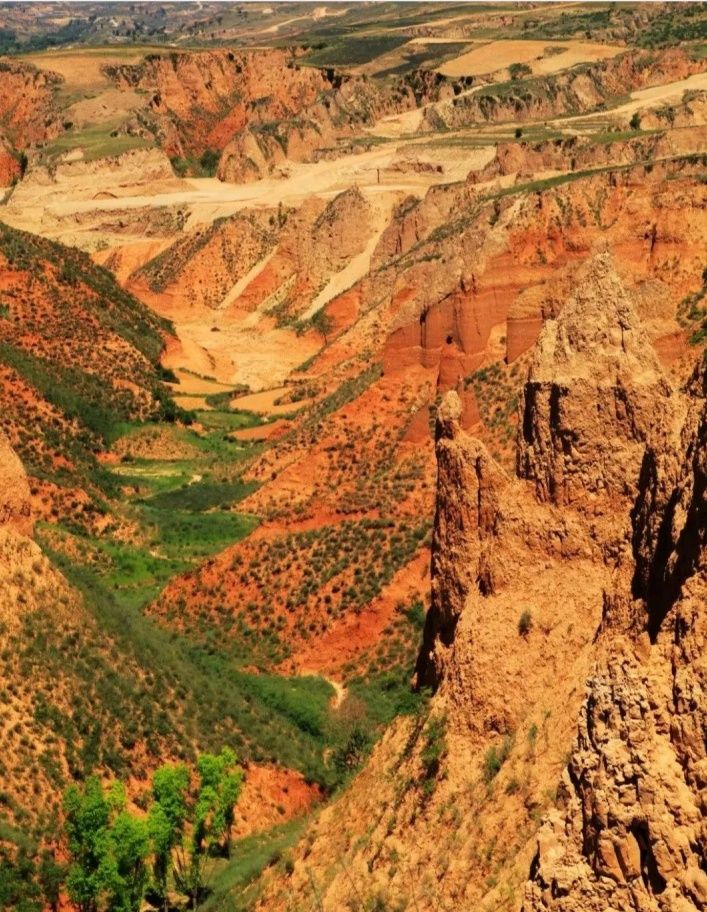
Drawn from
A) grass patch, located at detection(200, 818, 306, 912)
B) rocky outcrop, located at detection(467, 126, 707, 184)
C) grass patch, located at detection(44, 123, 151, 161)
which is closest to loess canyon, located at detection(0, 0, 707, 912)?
grass patch, located at detection(200, 818, 306, 912)

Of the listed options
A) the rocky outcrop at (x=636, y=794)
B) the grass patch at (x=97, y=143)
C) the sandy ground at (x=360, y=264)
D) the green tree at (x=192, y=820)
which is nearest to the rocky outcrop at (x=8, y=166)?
the grass patch at (x=97, y=143)

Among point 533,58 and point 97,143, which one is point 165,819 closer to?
point 97,143

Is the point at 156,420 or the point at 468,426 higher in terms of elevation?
the point at 468,426

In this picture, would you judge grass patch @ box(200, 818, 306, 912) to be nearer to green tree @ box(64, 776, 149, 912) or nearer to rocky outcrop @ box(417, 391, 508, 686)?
green tree @ box(64, 776, 149, 912)

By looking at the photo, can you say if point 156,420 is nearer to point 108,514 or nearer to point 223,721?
point 108,514

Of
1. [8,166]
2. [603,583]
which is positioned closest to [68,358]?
[603,583]

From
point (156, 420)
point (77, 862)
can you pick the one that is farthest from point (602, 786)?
point (156, 420)
